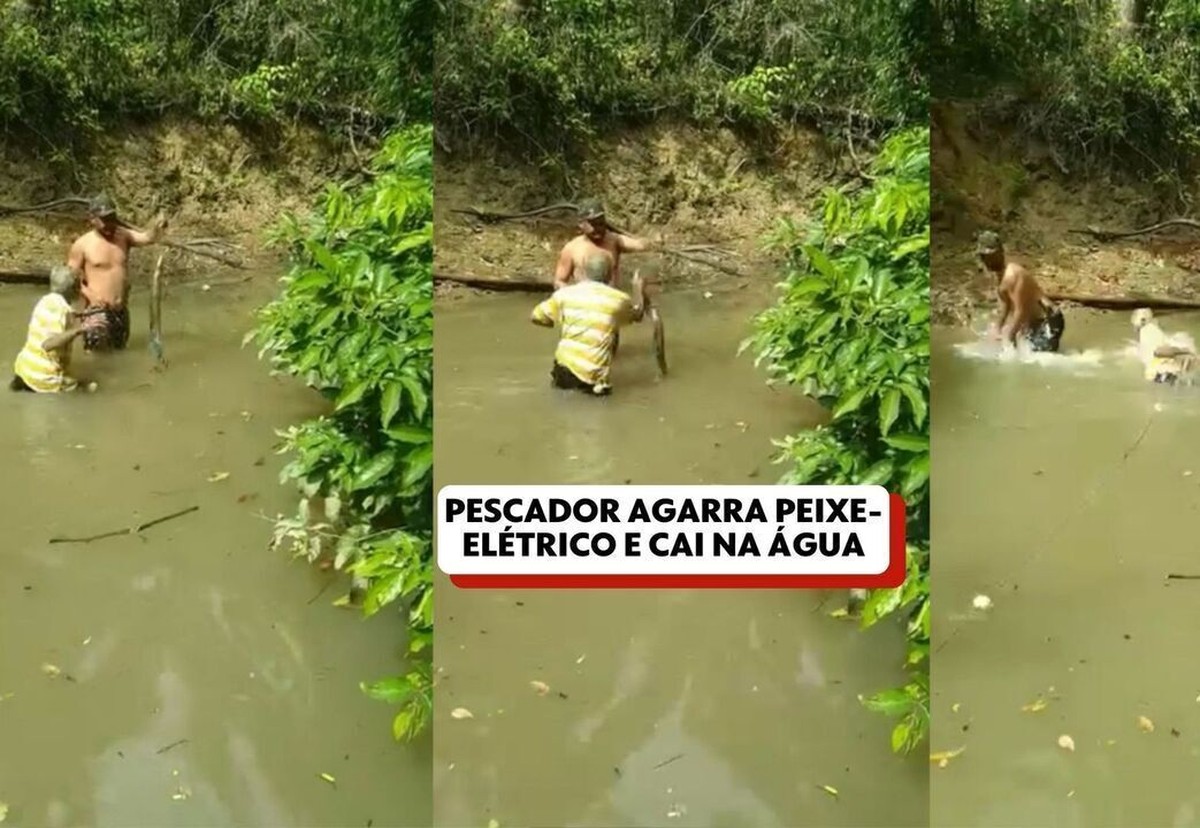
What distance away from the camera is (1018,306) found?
2041mm

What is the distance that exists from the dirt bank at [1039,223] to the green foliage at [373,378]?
104 cm

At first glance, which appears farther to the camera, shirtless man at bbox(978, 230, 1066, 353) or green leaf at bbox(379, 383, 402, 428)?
shirtless man at bbox(978, 230, 1066, 353)

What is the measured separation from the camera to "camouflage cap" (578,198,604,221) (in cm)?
199

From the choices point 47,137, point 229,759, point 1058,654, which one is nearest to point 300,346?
point 47,137

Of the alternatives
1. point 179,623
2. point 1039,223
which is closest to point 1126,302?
point 1039,223

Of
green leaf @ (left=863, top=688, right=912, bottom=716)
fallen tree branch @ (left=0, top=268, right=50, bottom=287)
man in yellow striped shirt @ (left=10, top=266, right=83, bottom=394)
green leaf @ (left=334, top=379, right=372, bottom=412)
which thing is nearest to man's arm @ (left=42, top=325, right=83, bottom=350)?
man in yellow striped shirt @ (left=10, top=266, right=83, bottom=394)

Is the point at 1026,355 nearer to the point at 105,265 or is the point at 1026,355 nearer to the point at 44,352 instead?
the point at 105,265

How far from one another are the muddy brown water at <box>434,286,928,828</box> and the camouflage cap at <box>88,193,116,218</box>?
2.54 feet

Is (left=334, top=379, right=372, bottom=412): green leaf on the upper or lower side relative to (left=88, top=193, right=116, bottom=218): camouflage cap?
lower

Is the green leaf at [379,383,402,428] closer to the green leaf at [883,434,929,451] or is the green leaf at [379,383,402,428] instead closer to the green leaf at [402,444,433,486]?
the green leaf at [402,444,433,486]

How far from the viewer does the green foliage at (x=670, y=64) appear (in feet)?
6.29

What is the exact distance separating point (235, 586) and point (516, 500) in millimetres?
603

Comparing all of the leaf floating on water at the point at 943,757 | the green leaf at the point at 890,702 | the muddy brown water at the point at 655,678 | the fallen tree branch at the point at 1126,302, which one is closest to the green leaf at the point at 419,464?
the muddy brown water at the point at 655,678

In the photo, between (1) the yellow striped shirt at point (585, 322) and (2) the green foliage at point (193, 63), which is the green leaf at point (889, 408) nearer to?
(1) the yellow striped shirt at point (585, 322)
